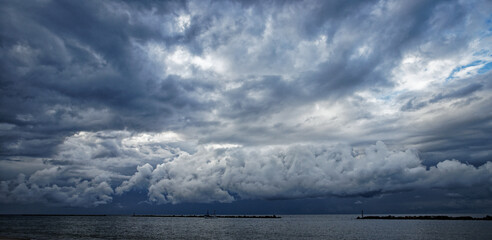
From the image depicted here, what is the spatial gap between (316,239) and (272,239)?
1279cm

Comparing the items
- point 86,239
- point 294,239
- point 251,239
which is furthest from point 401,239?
point 86,239

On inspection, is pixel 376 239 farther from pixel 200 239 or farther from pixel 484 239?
pixel 200 239

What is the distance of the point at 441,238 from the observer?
91688 millimetres

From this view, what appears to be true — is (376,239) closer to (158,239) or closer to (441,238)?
(441,238)

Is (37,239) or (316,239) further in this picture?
(316,239)

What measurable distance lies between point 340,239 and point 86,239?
230 feet

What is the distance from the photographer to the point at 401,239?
90.5 metres

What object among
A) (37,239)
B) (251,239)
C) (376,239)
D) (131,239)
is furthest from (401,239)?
(37,239)

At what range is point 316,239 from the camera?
295 ft

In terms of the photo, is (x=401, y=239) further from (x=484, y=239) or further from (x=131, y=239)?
(x=131, y=239)

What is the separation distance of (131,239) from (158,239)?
726cm

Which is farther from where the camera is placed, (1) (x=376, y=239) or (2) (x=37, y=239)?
(1) (x=376, y=239)

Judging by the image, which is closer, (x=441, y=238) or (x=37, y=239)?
(x=37, y=239)

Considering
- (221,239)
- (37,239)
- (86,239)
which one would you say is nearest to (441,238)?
(221,239)
